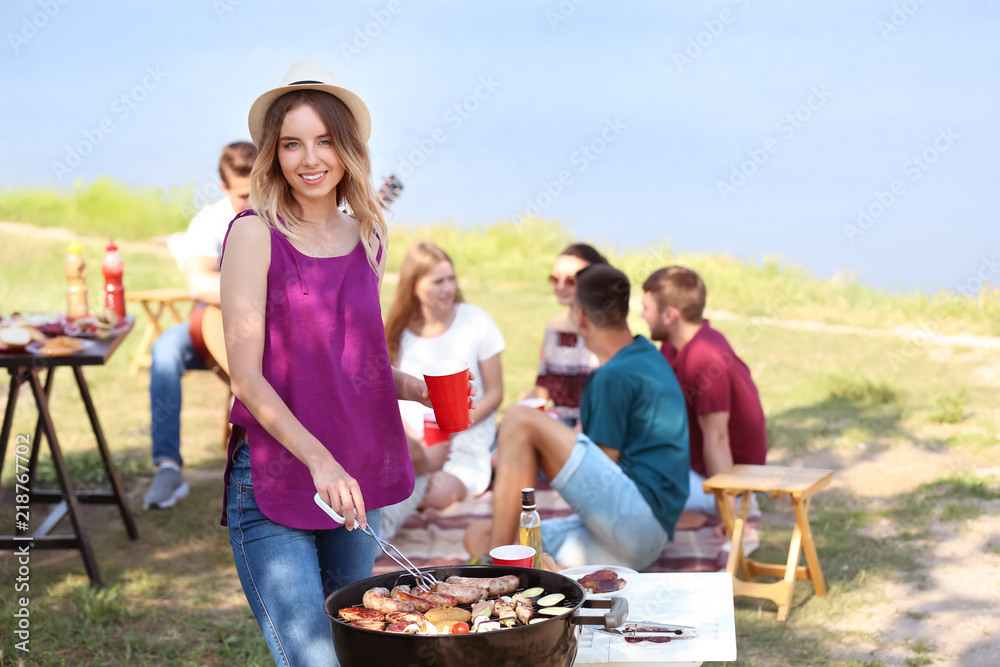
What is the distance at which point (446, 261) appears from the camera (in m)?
5.39

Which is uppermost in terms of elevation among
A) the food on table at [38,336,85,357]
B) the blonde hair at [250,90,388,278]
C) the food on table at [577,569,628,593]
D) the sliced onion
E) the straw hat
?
the straw hat

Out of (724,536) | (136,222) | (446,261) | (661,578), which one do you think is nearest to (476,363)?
(446,261)

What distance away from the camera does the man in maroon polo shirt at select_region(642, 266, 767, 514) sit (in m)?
4.66

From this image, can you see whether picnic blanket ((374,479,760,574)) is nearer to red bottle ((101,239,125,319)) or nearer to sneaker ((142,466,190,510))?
sneaker ((142,466,190,510))

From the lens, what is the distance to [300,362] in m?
2.11

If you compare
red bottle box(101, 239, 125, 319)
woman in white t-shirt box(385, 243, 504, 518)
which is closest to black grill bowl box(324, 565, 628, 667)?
woman in white t-shirt box(385, 243, 504, 518)

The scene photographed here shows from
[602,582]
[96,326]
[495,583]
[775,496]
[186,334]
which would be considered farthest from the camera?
[186,334]

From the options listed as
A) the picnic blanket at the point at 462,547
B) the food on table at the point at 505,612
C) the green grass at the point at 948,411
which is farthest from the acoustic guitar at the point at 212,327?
the green grass at the point at 948,411

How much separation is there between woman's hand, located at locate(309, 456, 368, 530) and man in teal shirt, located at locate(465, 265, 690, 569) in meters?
2.01

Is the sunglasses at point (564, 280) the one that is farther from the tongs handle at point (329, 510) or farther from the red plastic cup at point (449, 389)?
the tongs handle at point (329, 510)

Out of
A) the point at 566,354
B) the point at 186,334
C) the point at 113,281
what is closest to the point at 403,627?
the point at 113,281

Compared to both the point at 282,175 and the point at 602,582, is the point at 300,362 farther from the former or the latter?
the point at 602,582

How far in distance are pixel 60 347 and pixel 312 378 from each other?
8.91 ft

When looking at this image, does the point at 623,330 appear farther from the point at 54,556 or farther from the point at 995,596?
the point at 54,556
